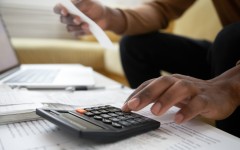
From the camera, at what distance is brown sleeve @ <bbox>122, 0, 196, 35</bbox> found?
0.90 metres

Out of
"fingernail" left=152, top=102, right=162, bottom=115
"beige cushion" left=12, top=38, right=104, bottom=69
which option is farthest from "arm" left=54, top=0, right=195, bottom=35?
"beige cushion" left=12, top=38, right=104, bottom=69

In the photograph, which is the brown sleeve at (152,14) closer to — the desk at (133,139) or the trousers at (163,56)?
the trousers at (163,56)

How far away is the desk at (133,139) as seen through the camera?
0.94 feet

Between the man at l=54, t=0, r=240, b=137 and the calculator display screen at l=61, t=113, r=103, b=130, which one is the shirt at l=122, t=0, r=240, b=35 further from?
the calculator display screen at l=61, t=113, r=103, b=130

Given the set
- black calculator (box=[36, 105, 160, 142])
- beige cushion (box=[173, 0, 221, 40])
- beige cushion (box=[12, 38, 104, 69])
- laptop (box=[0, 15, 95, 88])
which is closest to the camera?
black calculator (box=[36, 105, 160, 142])

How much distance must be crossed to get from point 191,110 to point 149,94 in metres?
0.06

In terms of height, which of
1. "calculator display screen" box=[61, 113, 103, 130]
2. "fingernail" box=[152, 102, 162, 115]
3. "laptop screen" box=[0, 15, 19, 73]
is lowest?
"fingernail" box=[152, 102, 162, 115]

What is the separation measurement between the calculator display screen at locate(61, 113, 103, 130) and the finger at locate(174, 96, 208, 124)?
0.37 ft

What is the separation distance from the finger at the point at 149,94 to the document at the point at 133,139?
0.13 feet

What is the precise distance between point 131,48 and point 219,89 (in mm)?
576

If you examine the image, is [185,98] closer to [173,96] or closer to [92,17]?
[173,96]

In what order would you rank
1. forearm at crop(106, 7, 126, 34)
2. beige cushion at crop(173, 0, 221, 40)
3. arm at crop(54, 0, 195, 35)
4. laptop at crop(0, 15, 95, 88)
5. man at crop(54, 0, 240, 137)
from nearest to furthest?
man at crop(54, 0, 240, 137), laptop at crop(0, 15, 95, 88), arm at crop(54, 0, 195, 35), forearm at crop(106, 7, 126, 34), beige cushion at crop(173, 0, 221, 40)

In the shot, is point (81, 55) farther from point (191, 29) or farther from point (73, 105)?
point (73, 105)

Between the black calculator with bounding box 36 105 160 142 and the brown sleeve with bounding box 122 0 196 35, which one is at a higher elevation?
the brown sleeve with bounding box 122 0 196 35
